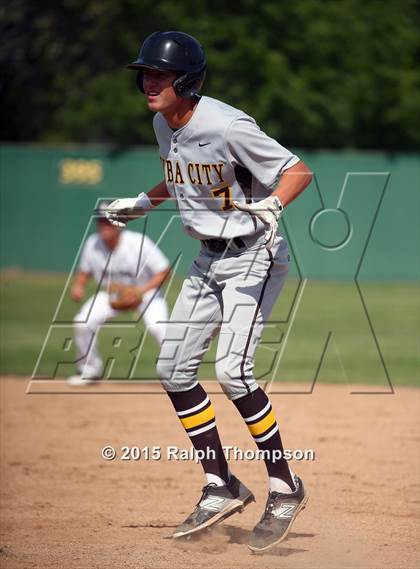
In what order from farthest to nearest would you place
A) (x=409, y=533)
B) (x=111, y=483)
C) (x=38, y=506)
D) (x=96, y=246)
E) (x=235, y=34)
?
1. (x=235, y=34)
2. (x=96, y=246)
3. (x=111, y=483)
4. (x=38, y=506)
5. (x=409, y=533)

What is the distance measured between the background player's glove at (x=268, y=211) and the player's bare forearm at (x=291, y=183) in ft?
0.28

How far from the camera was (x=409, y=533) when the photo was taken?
5117 mm

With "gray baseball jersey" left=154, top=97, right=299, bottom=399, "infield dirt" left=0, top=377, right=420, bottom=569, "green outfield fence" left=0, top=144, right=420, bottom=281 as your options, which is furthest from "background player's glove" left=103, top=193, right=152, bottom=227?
"green outfield fence" left=0, top=144, right=420, bottom=281

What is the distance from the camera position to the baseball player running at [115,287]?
9523 millimetres

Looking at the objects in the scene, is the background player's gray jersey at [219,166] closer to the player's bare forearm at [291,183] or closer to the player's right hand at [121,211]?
the player's bare forearm at [291,183]

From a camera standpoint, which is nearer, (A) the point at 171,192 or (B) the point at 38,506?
(A) the point at 171,192

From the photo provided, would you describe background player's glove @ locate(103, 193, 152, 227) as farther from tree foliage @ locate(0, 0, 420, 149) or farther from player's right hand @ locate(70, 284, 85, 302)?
tree foliage @ locate(0, 0, 420, 149)

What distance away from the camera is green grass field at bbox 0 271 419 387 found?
1048 centimetres

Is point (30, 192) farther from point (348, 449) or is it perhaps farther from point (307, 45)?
point (348, 449)

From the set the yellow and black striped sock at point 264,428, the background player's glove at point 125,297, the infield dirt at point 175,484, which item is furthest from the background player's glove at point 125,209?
the background player's glove at point 125,297

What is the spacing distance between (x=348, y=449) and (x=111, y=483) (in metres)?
1.91

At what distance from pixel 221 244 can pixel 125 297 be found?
15.5 ft

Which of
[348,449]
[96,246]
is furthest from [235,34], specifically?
[348,449]

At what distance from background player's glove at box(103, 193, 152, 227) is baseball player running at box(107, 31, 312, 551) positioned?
1.15 feet
